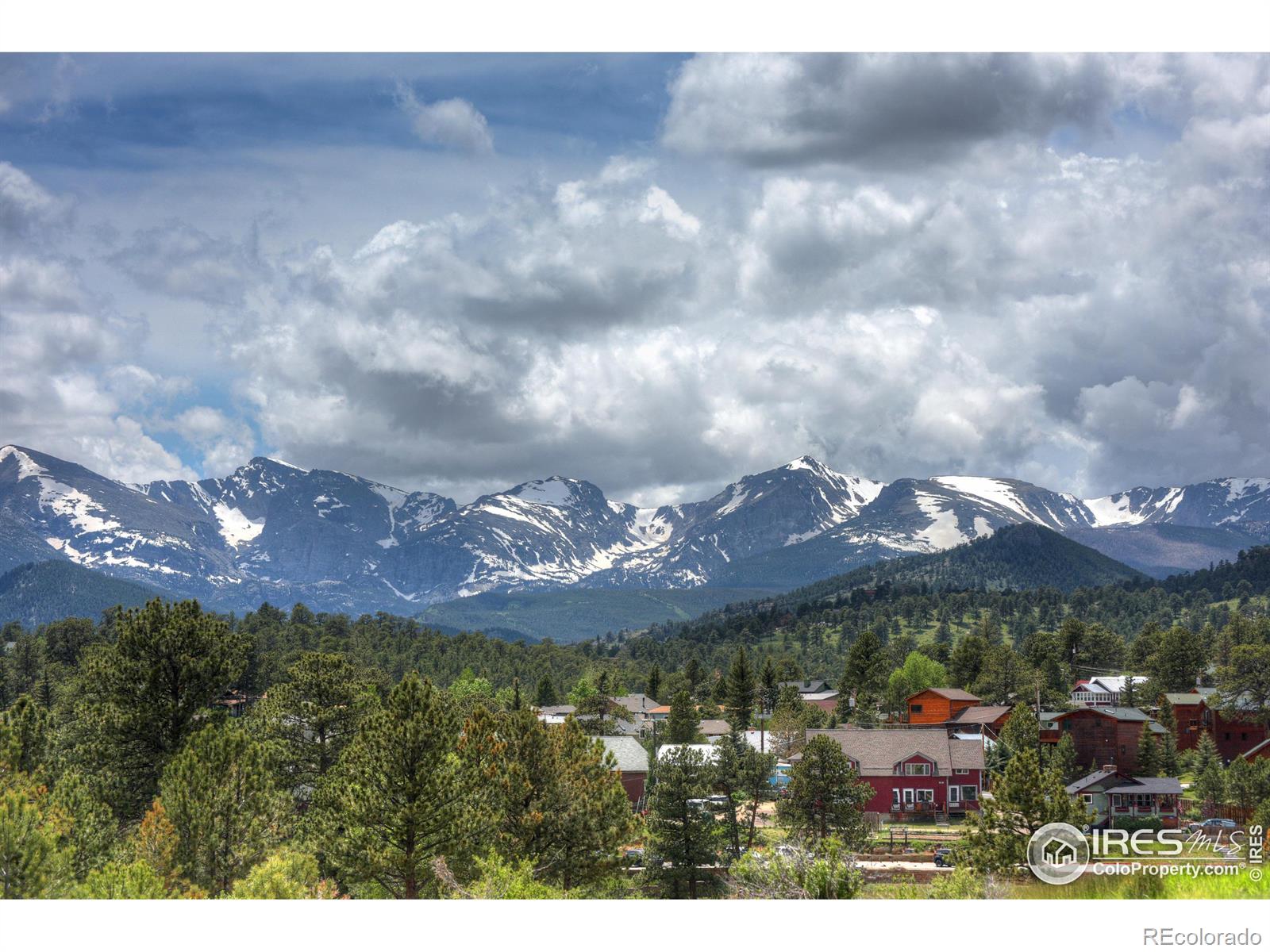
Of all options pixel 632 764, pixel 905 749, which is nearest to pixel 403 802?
pixel 632 764

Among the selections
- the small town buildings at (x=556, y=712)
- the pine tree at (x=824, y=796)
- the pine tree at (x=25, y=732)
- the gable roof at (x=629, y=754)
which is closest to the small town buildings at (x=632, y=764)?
the gable roof at (x=629, y=754)

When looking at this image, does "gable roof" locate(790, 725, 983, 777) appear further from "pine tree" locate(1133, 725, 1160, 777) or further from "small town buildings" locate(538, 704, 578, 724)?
"small town buildings" locate(538, 704, 578, 724)

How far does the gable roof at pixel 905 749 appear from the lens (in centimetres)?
8588

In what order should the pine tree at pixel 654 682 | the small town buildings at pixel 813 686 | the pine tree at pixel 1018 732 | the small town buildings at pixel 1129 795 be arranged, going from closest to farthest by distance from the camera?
the small town buildings at pixel 1129 795 < the pine tree at pixel 1018 732 < the pine tree at pixel 654 682 < the small town buildings at pixel 813 686

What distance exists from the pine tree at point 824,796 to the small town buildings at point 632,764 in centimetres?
2801

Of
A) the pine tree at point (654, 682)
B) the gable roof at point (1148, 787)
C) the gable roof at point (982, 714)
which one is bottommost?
the gable roof at point (1148, 787)

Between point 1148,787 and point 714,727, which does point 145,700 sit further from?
point 714,727

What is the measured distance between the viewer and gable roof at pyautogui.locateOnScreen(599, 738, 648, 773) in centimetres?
9175

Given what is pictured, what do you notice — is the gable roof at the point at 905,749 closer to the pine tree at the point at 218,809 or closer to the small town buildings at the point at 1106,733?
the small town buildings at the point at 1106,733

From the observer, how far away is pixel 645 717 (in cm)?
14588

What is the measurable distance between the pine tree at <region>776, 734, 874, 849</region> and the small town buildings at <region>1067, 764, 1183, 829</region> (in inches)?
944

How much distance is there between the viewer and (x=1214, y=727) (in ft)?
353

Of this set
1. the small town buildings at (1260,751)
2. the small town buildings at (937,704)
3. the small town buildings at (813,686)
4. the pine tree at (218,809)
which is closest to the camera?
the pine tree at (218,809)

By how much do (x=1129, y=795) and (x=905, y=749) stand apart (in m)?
16.8
